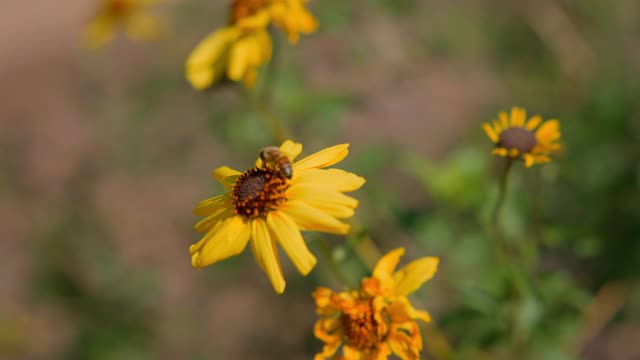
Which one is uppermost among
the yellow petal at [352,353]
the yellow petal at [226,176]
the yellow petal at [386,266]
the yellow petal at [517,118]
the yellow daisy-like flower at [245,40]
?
the yellow daisy-like flower at [245,40]

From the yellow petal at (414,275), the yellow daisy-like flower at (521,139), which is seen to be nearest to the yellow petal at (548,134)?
the yellow daisy-like flower at (521,139)

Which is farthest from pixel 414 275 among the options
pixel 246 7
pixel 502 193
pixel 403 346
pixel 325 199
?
pixel 246 7

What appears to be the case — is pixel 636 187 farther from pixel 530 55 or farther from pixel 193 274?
pixel 193 274

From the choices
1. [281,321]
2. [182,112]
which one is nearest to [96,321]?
[281,321]

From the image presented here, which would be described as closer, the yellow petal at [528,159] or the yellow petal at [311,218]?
the yellow petal at [311,218]

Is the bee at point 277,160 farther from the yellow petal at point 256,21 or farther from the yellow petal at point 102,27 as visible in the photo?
the yellow petal at point 102,27

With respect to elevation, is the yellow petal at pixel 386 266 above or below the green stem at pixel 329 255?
below

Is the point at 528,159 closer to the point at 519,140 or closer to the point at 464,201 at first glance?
the point at 519,140
